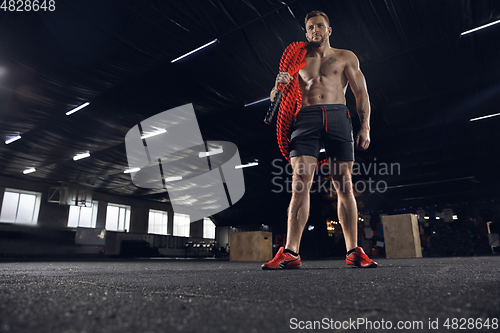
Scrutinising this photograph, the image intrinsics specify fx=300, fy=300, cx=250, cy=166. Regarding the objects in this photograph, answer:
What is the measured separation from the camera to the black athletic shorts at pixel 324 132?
1.79 meters

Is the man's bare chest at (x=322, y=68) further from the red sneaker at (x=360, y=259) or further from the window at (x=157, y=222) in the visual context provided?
the window at (x=157, y=222)

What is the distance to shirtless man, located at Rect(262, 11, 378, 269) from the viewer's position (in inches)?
69.6

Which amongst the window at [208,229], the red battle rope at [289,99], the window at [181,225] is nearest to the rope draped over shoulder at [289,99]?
the red battle rope at [289,99]

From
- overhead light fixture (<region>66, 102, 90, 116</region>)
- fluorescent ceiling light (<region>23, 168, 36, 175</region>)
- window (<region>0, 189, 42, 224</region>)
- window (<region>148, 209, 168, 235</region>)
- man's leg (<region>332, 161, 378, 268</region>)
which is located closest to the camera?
man's leg (<region>332, 161, 378, 268</region>)

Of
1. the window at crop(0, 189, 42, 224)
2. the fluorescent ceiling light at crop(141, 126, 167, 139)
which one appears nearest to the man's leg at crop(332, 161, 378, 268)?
the fluorescent ceiling light at crop(141, 126, 167, 139)

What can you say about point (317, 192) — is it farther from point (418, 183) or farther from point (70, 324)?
point (70, 324)

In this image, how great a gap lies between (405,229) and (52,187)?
46.7 ft

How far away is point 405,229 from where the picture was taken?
5.63 m

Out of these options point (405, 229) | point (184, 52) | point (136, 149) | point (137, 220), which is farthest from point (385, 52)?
point (137, 220)

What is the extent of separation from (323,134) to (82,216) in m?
16.3

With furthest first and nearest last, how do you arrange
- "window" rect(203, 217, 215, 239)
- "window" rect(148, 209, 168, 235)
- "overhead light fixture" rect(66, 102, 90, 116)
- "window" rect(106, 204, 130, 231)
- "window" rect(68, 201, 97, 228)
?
"window" rect(203, 217, 215, 239), "window" rect(148, 209, 168, 235), "window" rect(106, 204, 130, 231), "window" rect(68, 201, 97, 228), "overhead light fixture" rect(66, 102, 90, 116)

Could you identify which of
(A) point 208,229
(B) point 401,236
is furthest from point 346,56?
(A) point 208,229

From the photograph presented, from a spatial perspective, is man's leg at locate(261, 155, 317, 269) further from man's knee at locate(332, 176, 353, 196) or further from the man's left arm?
the man's left arm

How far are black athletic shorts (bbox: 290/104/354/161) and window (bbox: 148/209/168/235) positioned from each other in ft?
58.9
